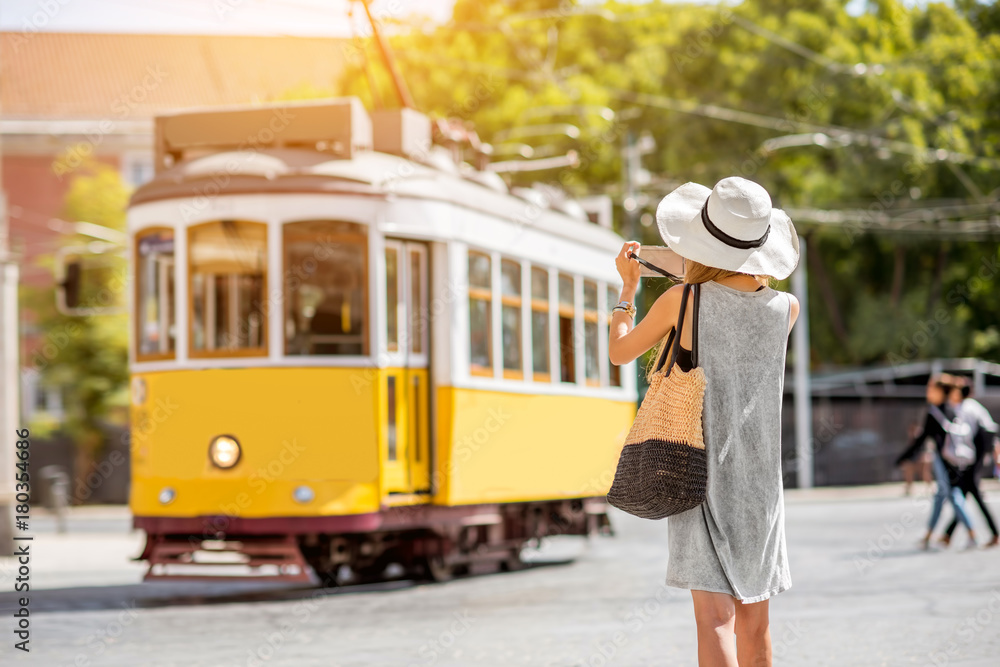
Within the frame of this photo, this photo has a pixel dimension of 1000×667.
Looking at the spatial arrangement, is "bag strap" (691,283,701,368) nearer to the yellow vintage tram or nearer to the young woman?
the young woman

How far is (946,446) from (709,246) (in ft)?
37.4

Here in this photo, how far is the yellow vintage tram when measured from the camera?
10961mm

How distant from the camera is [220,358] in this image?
11.2 meters

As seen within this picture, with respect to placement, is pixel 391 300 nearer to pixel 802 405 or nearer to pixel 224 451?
pixel 224 451

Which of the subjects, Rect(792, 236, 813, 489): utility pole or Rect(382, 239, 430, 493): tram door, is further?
Rect(792, 236, 813, 489): utility pole

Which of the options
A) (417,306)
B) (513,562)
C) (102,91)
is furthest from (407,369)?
(102,91)

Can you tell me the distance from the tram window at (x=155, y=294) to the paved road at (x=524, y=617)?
1.88m

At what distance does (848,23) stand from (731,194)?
3019cm

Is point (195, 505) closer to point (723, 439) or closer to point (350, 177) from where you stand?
point (350, 177)

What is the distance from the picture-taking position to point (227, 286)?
11305mm

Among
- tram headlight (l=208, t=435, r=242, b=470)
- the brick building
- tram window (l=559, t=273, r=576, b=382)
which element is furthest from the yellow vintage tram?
the brick building

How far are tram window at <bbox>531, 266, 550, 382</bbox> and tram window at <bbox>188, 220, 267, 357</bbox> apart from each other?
8.85ft

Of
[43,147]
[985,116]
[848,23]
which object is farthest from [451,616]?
[43,147]

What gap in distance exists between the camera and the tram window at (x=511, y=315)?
12.6 metres
